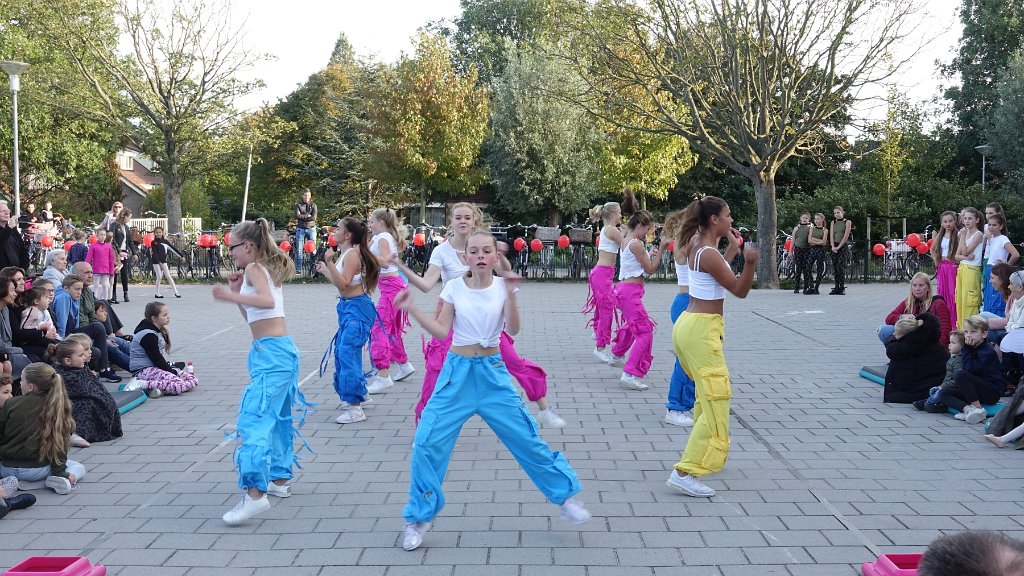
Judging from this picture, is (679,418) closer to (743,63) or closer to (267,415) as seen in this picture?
(267,415)

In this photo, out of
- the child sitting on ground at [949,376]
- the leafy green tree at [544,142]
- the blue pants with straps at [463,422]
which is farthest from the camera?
the leafy green tree at [544,142]

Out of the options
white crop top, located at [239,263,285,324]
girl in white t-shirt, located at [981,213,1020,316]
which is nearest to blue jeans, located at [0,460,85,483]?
white crop top, located at [239,263,285,324]

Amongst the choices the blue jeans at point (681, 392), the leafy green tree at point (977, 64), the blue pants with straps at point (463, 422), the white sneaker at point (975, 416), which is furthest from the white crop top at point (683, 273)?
the leafy green tree at point (977, 64)

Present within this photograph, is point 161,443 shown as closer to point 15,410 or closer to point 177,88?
point 15,410

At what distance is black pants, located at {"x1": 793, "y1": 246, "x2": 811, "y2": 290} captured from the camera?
1909cm

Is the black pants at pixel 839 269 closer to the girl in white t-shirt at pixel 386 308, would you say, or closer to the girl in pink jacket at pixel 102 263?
the girl in white t-shirt at pixel 386 308

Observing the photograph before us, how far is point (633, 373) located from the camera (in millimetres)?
8750

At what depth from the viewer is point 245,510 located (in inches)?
192

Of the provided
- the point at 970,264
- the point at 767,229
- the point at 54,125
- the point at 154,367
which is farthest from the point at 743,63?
the point at 54,125

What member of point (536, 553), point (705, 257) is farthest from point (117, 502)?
point (705, 257)

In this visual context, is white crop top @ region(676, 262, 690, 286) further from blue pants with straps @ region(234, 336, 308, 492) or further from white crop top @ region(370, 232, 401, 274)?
blue pants with straps @ region(234, 336, 308, 492)

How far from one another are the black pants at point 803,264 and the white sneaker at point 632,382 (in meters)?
11.4

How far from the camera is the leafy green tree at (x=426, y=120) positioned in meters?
31.4

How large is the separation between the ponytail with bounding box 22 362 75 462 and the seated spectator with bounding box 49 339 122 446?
0.96m
